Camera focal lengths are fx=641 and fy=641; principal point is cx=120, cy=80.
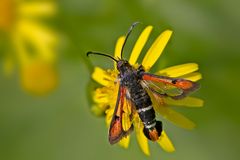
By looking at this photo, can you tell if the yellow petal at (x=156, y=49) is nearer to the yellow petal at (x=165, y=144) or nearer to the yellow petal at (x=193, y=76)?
the yellow petal at (x=193, y=76)

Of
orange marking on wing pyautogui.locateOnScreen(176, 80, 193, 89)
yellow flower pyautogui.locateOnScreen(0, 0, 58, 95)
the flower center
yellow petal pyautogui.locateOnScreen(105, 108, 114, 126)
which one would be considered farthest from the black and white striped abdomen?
the flower center

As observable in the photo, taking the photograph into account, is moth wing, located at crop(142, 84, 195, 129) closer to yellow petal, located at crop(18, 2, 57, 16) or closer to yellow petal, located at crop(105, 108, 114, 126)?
yellow petal, located at crop(105, 108, 114, 126)

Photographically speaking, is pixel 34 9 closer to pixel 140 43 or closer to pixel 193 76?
pixel 140 43

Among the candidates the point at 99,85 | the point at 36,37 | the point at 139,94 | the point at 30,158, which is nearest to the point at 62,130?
the point at 30,158

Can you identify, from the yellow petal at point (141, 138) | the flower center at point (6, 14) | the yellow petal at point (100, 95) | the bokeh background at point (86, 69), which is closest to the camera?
the yellow petal at point (141, 138)

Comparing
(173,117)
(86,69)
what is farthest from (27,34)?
(173,117)

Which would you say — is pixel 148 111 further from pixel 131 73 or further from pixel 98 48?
pixel 98 48

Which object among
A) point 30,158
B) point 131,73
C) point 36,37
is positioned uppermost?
point 36,37

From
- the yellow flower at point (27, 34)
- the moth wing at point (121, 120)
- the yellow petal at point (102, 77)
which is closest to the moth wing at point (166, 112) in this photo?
the moth wing at point (121, 120)

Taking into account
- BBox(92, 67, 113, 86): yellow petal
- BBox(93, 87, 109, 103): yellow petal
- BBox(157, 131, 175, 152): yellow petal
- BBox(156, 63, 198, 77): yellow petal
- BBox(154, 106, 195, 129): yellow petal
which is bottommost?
BBox(157, 131, 175, 152): yellow petal
